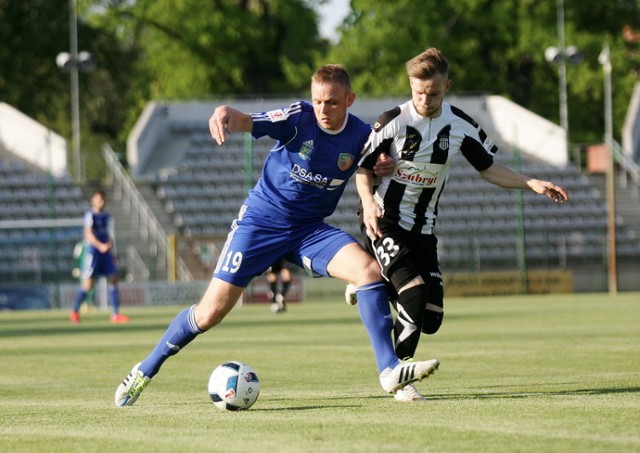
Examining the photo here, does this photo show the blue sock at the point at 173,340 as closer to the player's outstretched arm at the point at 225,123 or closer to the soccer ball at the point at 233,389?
the soccer ball at the point at 233,389

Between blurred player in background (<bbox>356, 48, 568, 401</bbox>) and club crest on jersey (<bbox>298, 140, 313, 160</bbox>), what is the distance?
39 centimetres

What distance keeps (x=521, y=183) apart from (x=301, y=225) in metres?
1.47

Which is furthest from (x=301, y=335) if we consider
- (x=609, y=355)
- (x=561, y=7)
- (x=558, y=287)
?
(x=561, y=7)

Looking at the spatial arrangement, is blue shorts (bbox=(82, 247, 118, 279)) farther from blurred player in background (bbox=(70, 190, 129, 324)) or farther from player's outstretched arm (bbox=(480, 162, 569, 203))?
player's outstretched arm (bbox=(480, 162, 569, 203))

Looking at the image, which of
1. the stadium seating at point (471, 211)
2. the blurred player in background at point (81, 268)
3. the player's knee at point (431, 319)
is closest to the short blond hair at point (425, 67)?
the player's knee at point (431, 319)

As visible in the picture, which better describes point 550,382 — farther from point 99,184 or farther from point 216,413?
point 99,184

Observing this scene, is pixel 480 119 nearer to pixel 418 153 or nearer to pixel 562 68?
pixel 562 68

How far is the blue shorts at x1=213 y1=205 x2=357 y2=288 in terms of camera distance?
8547 millimetres

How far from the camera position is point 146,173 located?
3772 centimetres

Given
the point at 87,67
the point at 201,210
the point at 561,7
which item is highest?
the point at 561,7

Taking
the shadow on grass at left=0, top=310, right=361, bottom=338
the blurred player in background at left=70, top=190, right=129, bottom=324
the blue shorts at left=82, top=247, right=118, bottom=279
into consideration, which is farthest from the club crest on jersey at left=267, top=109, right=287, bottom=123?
the blue shorts at left=82, top=247, right=118, bottom=279

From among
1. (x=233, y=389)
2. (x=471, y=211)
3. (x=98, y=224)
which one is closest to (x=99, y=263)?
(x=98, y=224)

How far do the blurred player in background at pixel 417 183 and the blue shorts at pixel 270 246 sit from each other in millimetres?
305

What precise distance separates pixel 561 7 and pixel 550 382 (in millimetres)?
38415
